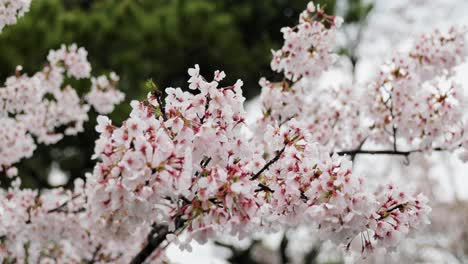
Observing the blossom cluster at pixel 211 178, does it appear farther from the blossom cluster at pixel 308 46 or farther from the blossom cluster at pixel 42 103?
the blossom cluster at pixel 42 103

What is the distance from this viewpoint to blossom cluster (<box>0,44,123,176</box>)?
11.8 ft

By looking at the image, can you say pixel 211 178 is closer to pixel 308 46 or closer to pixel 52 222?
pixel 308 46

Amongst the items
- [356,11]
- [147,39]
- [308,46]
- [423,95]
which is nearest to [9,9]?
[308,46]

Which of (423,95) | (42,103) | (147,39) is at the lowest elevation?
(423,95)

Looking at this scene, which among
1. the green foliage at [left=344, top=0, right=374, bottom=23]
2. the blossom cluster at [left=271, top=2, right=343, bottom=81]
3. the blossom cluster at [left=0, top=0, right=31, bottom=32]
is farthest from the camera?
the green foliage at [left=344, top=0, right=374, bottom=23]

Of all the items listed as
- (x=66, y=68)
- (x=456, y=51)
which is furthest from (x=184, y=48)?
(x=456, y=51)

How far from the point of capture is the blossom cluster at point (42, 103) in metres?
3.61

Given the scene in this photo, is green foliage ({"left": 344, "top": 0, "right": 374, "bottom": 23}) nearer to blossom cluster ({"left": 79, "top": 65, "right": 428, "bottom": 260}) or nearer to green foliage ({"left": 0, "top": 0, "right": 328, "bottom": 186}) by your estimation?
green foliage ({"left": 0, "top": 0, "right": 328, "bottom": 186})

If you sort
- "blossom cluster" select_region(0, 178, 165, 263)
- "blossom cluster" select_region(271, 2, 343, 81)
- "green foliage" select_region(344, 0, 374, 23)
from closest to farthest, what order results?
"blossom cluster" select_region(271, 2, 343, 81), "blossom cluster" select_region(0, 178, 165, 263), "green foliage" select_region(344, 0, 374, 23)

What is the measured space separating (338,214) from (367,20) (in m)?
8.43

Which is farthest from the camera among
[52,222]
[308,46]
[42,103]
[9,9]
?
[42,103]

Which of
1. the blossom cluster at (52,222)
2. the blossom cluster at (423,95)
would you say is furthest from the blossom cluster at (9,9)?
the blossom cluster at (423,95)

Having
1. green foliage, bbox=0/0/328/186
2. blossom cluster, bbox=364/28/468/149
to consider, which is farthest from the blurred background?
blossom cluster, bbox=364/28/468/149

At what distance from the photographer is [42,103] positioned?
170 inches
